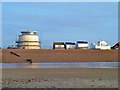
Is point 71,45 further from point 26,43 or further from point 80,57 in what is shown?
point 80,57

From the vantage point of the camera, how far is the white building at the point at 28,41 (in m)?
104

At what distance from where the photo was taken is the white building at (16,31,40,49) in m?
104

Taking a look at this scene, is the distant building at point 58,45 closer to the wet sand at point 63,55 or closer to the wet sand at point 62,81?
the wet sand at point 63,55

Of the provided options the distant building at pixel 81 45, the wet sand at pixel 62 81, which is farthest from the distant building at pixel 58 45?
the wet sand at pixel 62 81

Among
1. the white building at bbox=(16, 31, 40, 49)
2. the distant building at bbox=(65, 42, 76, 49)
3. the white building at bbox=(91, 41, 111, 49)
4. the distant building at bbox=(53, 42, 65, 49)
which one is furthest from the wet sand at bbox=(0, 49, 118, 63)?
the white building at bbox=(16, 31, 40, 49)

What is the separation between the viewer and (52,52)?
7044cm

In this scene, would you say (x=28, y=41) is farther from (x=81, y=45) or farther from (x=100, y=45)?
(x=100, y=45)

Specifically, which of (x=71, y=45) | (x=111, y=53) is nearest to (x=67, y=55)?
(x=111, y=53)

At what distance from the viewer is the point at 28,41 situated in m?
105

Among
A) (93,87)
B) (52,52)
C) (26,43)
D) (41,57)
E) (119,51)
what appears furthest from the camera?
(26,43)

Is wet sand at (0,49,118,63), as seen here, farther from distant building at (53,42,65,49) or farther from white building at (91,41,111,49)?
white building at (91,41,111,49)

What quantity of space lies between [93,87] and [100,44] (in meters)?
92.9

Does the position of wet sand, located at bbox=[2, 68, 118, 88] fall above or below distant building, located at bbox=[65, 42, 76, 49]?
below

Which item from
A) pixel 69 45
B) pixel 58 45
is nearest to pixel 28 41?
pixel 58 45
